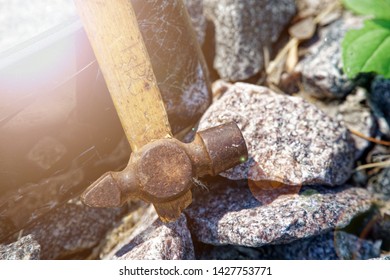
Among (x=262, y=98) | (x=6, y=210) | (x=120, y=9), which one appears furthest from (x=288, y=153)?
(x=6, y=210)

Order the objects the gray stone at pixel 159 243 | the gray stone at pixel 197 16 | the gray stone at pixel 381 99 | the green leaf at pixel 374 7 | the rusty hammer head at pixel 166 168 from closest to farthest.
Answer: the rusty hammer head at pixel 166 168
the gray stone at pixel 159 243
the green leaf at pixel 374 7
the gray stone at pixel 381 99
the gray stone at pixel 197 16

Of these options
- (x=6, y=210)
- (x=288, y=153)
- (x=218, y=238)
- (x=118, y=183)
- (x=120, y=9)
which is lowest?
(x=218, y=238)

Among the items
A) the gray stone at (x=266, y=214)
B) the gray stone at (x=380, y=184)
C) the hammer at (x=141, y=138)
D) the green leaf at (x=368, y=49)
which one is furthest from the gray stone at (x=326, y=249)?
the green leaf at (x=368, y=49)

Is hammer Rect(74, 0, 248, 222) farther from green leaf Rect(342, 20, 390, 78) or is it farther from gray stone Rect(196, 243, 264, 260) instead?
green leaf Rect(342, 20, 390, 78)

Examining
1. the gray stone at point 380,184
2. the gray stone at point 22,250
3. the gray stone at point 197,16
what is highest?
the gray stone at point 197,16

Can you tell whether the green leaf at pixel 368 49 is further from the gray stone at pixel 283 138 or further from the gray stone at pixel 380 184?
the gray stone at pixel 380 184

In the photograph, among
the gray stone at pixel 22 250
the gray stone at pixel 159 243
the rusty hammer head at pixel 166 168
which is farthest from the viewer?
the gray stone at pixel 22 250
